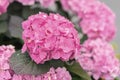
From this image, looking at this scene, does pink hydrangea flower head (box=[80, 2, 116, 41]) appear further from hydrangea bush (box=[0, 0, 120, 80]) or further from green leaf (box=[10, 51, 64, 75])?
green leaf (box=[10, 51, 64, 75])

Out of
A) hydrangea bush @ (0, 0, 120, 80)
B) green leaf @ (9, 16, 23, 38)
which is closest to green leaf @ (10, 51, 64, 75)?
hydrangea bush @ (0, 0, 120, 80)

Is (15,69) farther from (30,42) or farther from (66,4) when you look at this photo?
(66,4)

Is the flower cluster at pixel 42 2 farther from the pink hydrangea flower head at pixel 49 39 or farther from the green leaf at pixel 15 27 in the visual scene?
the pink hydrangea flower head at pixel 49 39

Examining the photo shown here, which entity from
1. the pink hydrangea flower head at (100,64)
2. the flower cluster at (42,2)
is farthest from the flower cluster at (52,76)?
the flower cluster at (42,2)

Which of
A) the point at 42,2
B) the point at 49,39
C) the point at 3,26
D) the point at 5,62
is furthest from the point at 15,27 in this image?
the point at 49,39

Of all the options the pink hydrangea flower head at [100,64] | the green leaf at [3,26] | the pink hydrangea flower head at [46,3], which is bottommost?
the green leaf at [3,26]
